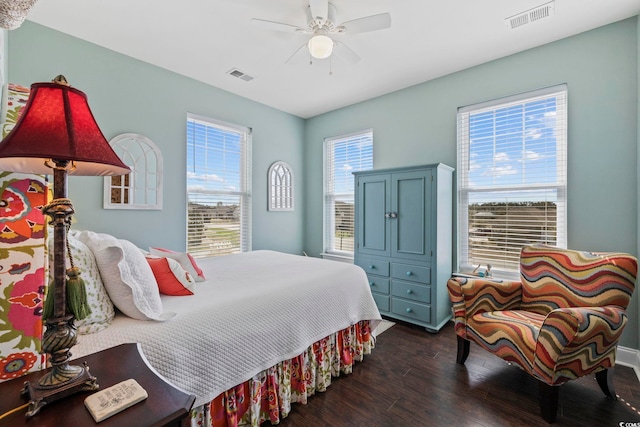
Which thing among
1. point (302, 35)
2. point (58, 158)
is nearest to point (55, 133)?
point (58, 158)

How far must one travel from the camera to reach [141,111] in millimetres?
2922

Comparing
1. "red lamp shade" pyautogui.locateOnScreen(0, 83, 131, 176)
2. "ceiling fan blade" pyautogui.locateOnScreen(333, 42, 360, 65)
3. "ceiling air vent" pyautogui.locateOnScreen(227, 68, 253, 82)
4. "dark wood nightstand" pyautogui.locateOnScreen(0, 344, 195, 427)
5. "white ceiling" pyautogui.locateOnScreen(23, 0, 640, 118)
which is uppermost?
"white ceiling" pyautogui.locateOnScreen(23, 0, 640, 118)

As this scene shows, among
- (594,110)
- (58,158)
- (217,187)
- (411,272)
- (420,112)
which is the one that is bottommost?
(411,272)

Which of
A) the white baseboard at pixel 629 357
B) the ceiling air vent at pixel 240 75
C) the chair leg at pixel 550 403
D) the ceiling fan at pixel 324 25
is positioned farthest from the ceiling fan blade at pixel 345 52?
the white baseboard at pixel 629 357

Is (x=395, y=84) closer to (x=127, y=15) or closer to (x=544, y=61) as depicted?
(x=544, y=61)

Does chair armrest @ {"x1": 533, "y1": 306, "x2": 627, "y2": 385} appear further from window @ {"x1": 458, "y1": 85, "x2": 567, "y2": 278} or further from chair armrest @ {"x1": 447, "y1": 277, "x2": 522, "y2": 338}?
window @ {"x1": 458, "y1": 85, "x2": 567, "y2": 278}

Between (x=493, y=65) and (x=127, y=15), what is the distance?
345 cm

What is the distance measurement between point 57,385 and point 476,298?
245 centimetres

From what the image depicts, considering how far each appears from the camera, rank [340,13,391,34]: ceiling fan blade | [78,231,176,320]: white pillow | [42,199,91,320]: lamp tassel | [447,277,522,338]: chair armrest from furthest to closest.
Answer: [447,277,522,338]: chair armrest → [340,13,391,34]: ceiling fan blade → [78,231,176,320]: white pillow → [42,199,91,320]: lamp tassel

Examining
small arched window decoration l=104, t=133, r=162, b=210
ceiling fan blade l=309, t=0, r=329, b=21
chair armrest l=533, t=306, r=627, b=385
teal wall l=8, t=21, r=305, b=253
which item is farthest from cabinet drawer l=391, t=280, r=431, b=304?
small arched window decoration l=104, t=133, r=162, b=210

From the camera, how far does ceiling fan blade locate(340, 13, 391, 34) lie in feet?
6.50

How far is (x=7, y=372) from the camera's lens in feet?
2.88

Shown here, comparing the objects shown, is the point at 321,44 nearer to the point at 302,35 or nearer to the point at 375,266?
the point at 302,35

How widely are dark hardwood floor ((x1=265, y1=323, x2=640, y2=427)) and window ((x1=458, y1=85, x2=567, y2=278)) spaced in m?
1.13
